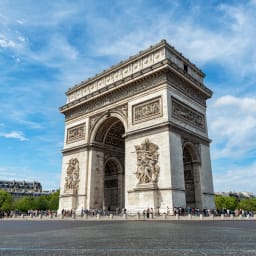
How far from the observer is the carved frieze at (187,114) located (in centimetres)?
2283

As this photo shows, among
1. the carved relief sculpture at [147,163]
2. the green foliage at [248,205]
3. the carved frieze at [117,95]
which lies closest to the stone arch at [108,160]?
the carved frieze at [117,95]

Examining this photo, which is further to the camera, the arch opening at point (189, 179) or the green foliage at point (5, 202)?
the green foliage at point (5, 202)

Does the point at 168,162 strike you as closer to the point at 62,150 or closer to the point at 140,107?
the point at 140,107

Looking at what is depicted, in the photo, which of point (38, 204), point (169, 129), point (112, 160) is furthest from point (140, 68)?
point (38, 204)

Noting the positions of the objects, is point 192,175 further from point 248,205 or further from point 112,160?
point 248,205

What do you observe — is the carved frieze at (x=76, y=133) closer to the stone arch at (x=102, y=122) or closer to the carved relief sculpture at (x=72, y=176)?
the stone arch at (x=102, y=122)

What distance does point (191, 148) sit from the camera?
24328 millimetres

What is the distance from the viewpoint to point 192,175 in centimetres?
2434

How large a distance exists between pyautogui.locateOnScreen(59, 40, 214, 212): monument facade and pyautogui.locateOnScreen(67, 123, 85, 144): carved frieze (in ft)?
0.38

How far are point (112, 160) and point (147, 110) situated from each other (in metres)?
9.35

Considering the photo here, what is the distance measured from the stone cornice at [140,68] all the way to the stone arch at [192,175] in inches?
267

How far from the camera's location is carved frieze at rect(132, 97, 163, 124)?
22.5 meters

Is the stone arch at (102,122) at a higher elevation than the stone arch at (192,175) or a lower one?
higher

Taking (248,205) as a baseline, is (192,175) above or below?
above
